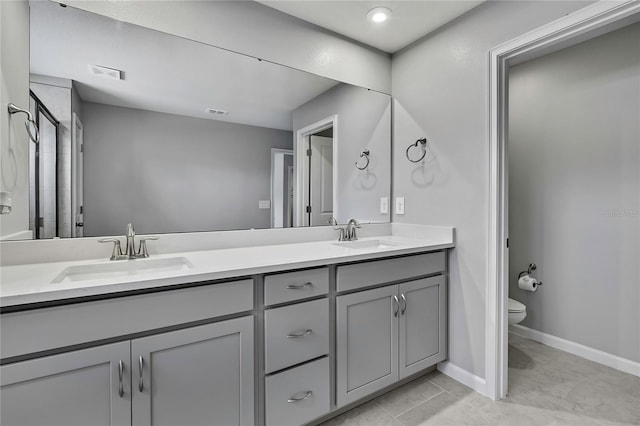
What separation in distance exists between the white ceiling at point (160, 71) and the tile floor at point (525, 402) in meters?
1.82

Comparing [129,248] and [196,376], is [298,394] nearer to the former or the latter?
[196,376]

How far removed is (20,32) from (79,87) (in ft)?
0.86

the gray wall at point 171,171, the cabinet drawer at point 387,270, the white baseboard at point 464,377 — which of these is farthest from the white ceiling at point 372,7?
the white baseboard at point 464,377

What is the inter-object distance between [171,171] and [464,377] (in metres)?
2.18

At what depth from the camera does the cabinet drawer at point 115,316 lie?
94 centimetres

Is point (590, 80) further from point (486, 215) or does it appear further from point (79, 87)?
point (79, 87)

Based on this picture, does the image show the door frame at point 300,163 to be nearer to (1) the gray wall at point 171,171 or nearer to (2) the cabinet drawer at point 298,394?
(1) the gray wall at point 171,171

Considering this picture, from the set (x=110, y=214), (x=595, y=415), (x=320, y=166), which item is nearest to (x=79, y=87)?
(x=110, y=214)

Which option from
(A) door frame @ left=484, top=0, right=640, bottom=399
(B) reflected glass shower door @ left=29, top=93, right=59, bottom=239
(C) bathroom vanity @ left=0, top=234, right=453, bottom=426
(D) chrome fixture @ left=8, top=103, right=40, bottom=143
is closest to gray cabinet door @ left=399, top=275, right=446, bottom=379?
(C) bathroom vanity @ left=0, top=234, right=453, bottom=426

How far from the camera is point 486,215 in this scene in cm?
187

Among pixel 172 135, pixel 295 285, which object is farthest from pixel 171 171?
pixel 295 285

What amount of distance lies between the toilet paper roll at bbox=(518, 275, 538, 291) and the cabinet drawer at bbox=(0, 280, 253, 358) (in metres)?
2.35

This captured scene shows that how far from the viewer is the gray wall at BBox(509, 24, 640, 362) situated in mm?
2145

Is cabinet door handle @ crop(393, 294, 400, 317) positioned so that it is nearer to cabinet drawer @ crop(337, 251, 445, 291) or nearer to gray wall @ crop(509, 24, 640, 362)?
cabinet drawer @ crop(337, 251, 445, 291)
